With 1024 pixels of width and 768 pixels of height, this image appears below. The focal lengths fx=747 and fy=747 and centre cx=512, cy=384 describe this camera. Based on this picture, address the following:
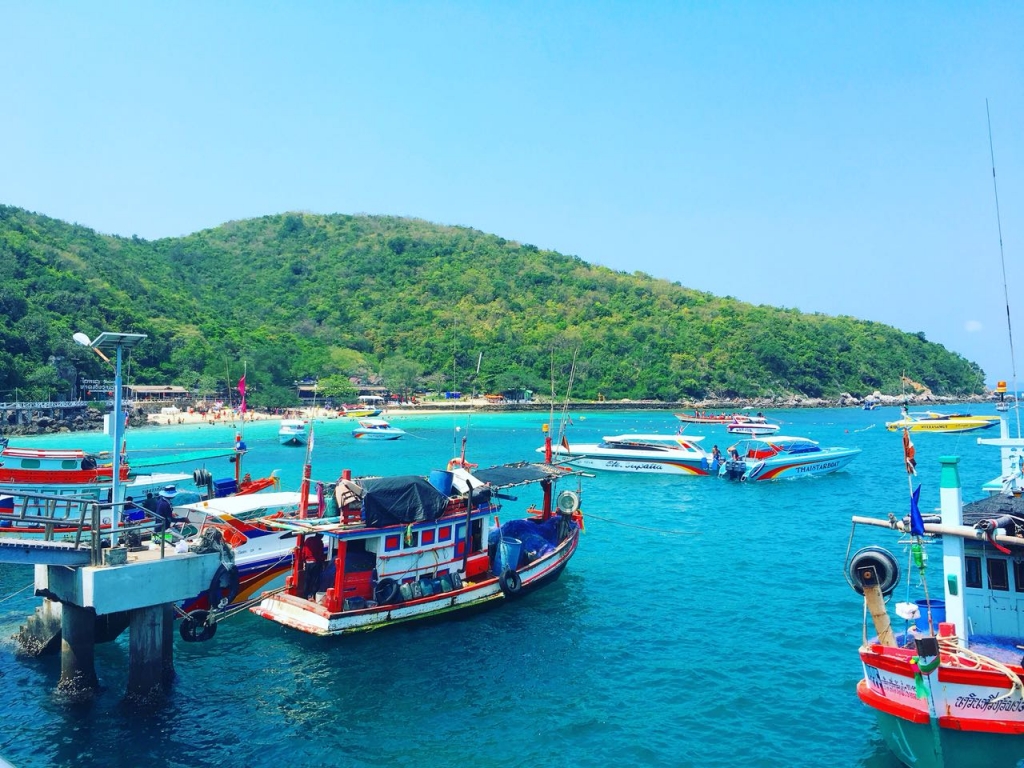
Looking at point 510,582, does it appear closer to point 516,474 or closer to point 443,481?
point 443,481

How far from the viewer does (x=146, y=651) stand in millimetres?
17078

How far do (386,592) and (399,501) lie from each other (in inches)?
105

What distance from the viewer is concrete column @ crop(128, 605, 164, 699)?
16.9m

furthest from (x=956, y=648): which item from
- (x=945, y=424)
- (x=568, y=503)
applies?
(x=945, y=424)

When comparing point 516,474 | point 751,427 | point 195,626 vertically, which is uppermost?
point 516,474

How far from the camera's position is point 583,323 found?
181750 mm

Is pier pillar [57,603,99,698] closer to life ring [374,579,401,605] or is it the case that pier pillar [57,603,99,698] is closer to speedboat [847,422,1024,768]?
life ring [374,579,401,605]

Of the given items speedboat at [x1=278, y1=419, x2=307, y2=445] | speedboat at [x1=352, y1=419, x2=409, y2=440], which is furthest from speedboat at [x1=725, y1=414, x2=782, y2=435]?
speedboat at [x1=278, y1=419, x2=307, y2=445]

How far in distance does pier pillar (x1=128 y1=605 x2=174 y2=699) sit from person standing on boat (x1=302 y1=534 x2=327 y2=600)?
5315 mm

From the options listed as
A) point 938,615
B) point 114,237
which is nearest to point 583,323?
point 114,237

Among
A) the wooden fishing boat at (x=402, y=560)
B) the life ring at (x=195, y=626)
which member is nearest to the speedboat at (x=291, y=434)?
the wooden fishing boat at (x=402, y=560)

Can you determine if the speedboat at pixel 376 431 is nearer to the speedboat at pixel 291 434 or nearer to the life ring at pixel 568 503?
the speedboat at pixel 291 434

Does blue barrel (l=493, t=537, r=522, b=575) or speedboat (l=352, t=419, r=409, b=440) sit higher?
speedboat (l=352, t=419, r=409, b=440)

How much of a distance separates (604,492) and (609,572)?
20854mm
